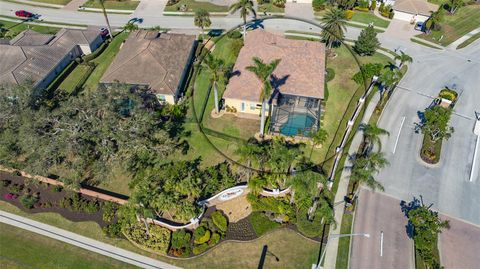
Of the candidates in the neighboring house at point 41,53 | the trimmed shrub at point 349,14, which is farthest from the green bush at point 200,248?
the trimmed shrub at point 349,14

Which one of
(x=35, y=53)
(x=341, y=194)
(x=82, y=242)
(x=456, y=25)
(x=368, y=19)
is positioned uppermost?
(x=456, y=25)

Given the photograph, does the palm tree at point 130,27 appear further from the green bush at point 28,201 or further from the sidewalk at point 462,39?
the sidewalk at point 462,39

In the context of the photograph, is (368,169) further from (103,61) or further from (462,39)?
(103,61)

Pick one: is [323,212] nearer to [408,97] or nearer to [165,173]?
[165,173]

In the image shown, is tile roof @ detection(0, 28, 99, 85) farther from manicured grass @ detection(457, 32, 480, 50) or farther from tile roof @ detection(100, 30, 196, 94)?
manicured grass @ detection(457, 32, 480, 50)

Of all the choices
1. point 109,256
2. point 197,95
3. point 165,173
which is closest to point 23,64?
point 197,95

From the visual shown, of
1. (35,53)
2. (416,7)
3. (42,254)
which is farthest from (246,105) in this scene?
(416,7)

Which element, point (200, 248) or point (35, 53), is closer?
point (200, 248)
